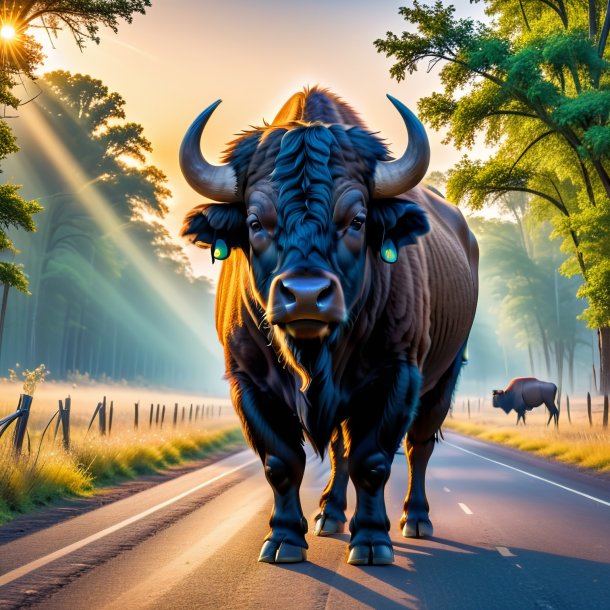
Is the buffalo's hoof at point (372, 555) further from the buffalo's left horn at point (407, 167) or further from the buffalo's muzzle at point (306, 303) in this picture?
the buffalo's left horn at point (407, 167)

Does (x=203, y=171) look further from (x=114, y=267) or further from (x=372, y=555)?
(x=114, y=267)

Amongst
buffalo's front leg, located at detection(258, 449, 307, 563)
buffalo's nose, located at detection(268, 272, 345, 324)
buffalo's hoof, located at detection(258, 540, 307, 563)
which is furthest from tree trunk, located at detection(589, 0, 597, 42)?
buffalo's nose, located at detection(268, 272, 345, 324)

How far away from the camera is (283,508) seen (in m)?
6.22

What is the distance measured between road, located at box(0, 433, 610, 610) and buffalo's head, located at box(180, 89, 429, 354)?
1679mm

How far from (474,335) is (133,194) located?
3085 inches

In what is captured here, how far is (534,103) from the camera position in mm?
20188

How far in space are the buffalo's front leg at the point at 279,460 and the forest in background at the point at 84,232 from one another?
11627 mm

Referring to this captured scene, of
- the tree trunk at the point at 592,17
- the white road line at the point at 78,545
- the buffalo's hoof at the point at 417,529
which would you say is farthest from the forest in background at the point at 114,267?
the tree trunk at the point at 592,17

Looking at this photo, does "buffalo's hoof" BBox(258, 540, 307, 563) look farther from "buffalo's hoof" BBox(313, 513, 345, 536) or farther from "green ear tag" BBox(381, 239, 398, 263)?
"green ear tag" BBox(381, 239, 398, 263)

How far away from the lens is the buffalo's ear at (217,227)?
6.14 metres

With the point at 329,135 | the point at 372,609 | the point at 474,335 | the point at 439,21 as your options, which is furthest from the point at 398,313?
the point at 474,335

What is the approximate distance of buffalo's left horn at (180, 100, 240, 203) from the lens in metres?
6.14

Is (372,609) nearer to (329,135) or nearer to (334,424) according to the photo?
(334,424)

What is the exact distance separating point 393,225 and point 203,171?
1457mm
